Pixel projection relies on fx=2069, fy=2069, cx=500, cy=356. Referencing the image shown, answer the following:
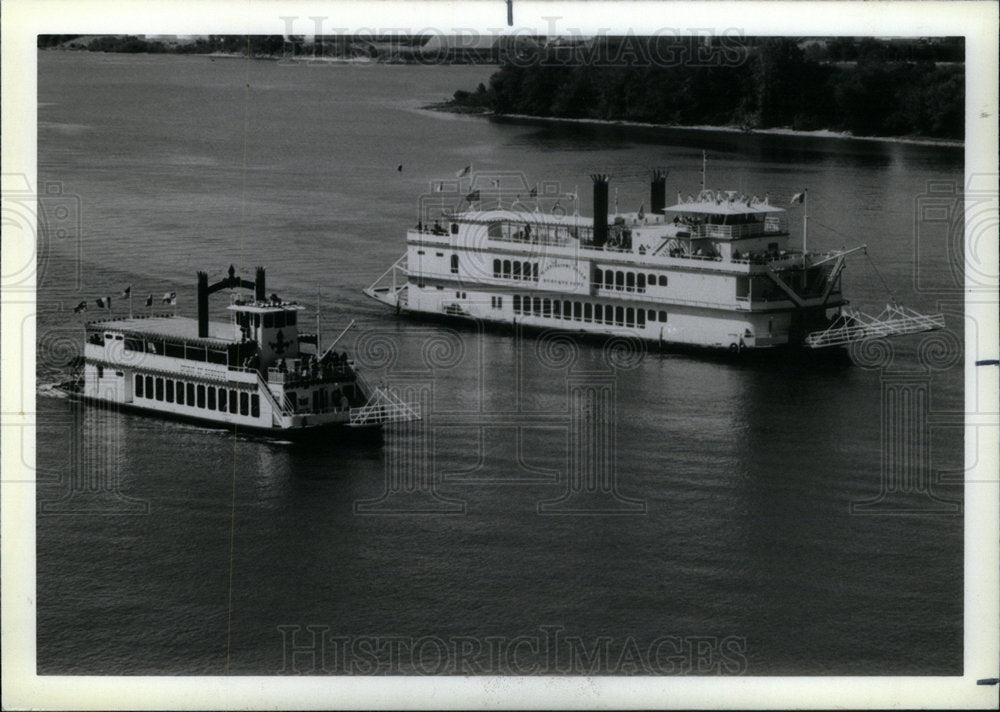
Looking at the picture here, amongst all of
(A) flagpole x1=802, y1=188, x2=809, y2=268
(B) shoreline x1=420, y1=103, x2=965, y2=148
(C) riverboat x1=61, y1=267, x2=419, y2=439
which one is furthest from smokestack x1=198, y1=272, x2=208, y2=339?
(A) flagpole x1=802, y1=188, x2=809, y2=268

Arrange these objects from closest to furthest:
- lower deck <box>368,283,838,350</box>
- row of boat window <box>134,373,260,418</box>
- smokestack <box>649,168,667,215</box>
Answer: row of boat window <box>134,373,260,418</box>, smokestack <box>649,168,667,215</box>, lower deck <box>368,283,838,350</box>

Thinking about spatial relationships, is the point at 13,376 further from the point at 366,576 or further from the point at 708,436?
the point at 708,436

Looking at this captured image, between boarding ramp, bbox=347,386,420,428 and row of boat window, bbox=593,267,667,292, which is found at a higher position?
row of boat window, bbox=593,267,667,292

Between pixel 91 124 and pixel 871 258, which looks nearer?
pixel 91 124

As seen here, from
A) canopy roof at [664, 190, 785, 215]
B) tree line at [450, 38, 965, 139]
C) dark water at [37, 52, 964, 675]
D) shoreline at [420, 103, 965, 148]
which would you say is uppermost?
tree line at [450, 38, 965, 139]

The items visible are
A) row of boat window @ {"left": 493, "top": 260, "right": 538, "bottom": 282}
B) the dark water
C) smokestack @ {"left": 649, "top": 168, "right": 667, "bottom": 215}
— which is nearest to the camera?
the dark water

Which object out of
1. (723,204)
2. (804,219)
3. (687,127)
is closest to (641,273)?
(723,204)

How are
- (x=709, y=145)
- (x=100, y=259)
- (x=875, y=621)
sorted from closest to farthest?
1. (x=875, y=621)
2. (x=100, y=259)
3. (x=709, y=145)

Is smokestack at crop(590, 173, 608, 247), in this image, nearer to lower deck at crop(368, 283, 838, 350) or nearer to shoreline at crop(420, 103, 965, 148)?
lower deck at crop(368, 283, 838, 350)

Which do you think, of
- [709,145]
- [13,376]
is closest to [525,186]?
[709,145]
